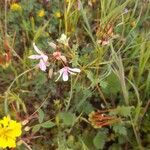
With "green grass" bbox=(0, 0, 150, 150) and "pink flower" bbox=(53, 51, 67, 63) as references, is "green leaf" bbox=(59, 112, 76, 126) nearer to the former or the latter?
"green grass" bbox=(0, 0, 150, 150)

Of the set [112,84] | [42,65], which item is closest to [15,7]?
[42,65]

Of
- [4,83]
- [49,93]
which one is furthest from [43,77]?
[4,83]

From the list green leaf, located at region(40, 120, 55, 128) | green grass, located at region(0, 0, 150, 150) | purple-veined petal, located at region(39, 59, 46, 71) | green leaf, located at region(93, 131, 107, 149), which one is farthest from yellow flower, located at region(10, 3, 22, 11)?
green leaf, located at region(93, 131, 107, 149)

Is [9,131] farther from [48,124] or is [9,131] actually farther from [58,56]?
[58,56]

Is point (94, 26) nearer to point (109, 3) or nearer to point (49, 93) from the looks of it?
point (109, 3)

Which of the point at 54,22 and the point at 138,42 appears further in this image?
the point at 54,22

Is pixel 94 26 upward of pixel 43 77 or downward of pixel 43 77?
upward

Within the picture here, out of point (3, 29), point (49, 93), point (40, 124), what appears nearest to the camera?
point (40, 124)
